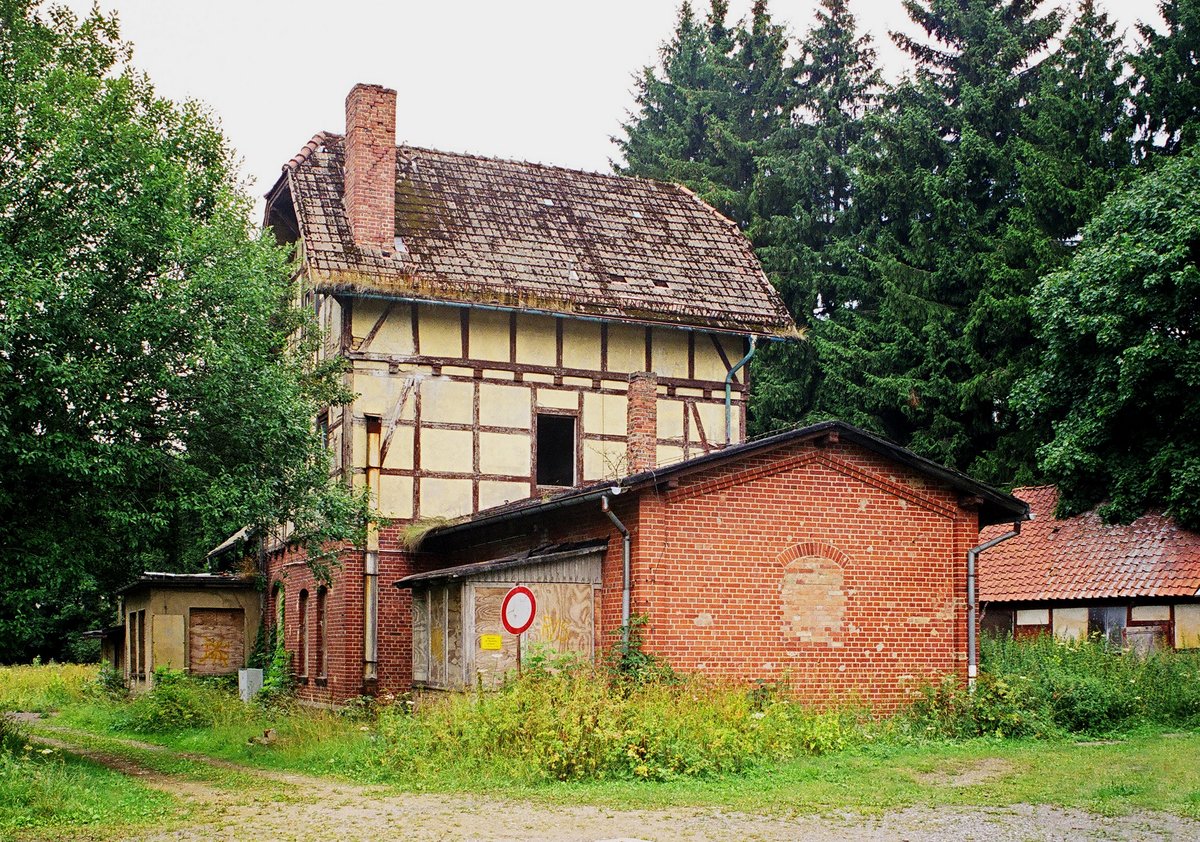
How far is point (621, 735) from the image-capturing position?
14.4 metres

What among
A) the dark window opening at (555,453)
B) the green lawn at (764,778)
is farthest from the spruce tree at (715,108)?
the green lawn at (764,778)

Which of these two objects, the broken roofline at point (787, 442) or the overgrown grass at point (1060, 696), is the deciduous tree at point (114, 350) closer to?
the broken roofline at point (787, 442)

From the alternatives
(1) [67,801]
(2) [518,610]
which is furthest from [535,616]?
(1) [67,801]

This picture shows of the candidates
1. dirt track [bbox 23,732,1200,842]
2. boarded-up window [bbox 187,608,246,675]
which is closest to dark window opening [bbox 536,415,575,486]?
boarded-up window [bbox 187,608,246,675]

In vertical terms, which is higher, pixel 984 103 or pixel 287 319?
pixel 984 103

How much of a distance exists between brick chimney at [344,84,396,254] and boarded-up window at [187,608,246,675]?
29.7ft

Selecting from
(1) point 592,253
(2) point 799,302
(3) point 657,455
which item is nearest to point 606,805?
(3) point 657,455

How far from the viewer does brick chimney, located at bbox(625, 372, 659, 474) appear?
21047mm

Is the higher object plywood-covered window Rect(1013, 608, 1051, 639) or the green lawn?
plywood-covered window Rect(1013, 608, 1051, 639)

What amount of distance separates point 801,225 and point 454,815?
30.0 m

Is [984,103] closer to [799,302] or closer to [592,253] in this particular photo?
[799,302]

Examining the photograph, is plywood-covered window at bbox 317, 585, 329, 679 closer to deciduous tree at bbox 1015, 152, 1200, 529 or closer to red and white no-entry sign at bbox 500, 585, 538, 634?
red and white no-entry sign at bbox 500, 585, 538, 634

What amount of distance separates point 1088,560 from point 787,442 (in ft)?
31.1

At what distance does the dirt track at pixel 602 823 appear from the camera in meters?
11.0
